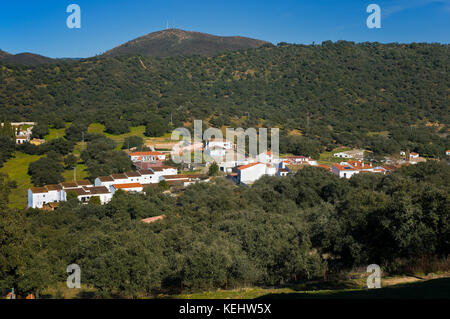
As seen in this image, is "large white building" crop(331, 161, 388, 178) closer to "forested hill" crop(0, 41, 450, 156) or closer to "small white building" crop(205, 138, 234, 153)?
"small white building" crop(205, 138, 234, 153)

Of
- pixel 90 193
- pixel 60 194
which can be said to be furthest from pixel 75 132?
pixel 90 193

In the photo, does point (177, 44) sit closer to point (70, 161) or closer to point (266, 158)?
point (266, 158)

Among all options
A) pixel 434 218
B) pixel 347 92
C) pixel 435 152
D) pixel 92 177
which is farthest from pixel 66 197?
pixel 347 92

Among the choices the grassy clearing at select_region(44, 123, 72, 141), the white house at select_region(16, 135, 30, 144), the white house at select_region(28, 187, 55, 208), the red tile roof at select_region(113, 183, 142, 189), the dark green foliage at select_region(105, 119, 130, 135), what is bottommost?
the white house at select_region(28, 187, 55, 208)

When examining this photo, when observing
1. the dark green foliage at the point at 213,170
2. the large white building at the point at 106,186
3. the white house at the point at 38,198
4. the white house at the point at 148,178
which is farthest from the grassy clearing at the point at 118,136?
the white house at the point at 38,198

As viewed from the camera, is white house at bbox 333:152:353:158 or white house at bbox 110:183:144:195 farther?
white house at bbox 333:152:353:158

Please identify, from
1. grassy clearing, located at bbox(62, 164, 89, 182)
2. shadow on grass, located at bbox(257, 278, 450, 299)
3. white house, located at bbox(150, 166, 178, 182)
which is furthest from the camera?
white house, located at bbox(150, 166, 178, 182)

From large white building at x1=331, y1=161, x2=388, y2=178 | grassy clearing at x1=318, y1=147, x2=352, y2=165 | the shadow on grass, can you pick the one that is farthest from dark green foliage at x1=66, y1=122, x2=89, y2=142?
the shadow on grass
